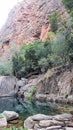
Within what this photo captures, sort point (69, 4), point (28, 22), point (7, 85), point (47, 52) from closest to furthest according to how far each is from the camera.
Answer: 1. point (69, 4)
2. point (47, 52)
3. point (7, 85)
4. point (28, 22)

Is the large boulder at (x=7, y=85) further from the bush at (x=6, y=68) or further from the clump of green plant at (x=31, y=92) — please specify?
the clump of green plant at (x=31, y=92)

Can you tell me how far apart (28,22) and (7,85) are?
3513 centimetres

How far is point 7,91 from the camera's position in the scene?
6475 cm

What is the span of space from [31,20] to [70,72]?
160ft

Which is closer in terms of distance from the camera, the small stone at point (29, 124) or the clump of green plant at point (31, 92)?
the small stone at point (29, 124)

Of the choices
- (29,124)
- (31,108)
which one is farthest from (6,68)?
(29,124)

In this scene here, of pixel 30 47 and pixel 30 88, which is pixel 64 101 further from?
pixel 30 47

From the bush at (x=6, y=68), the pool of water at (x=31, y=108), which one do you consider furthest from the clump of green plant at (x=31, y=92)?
the bush at (x=6, y=68)

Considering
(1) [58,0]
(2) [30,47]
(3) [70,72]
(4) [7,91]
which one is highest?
(1) [58,0]

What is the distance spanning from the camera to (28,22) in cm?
9531

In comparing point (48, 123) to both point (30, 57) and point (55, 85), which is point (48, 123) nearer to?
point (55, 85)

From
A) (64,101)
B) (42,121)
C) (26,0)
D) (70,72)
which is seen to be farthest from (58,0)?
(42,121)

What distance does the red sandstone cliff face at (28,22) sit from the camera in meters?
85.4

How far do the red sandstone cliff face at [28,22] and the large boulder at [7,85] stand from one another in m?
20.9
